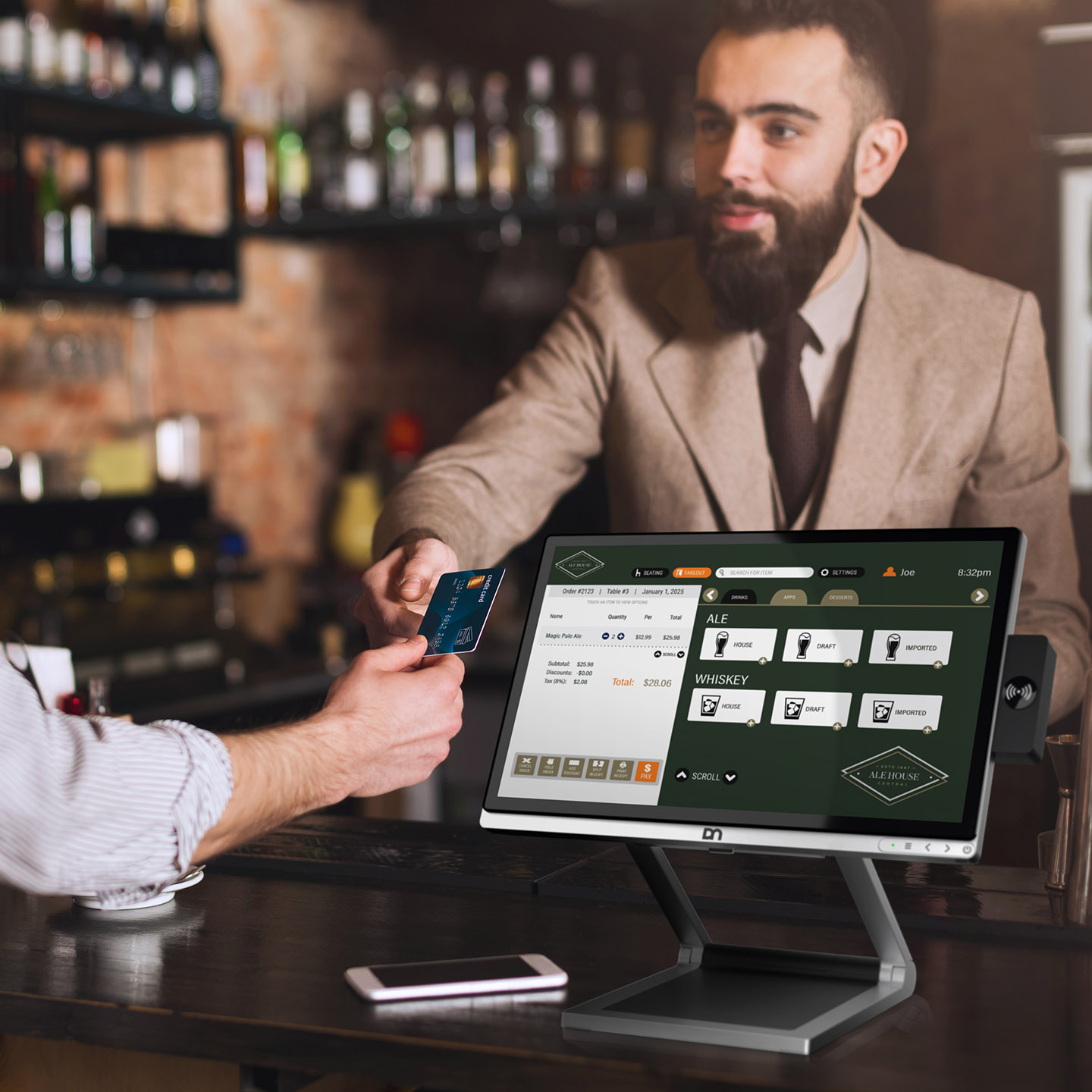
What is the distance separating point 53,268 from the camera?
332 centimetres

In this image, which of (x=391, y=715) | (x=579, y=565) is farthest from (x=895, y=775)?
(x=391, y=715)

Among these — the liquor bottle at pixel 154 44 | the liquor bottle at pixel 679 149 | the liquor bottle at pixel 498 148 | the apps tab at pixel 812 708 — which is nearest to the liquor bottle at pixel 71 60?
the liquor bottle at pixel 154 44

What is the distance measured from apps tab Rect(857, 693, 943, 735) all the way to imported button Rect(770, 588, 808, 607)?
94 mm

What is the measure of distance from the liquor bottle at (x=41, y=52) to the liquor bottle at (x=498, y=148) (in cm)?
109

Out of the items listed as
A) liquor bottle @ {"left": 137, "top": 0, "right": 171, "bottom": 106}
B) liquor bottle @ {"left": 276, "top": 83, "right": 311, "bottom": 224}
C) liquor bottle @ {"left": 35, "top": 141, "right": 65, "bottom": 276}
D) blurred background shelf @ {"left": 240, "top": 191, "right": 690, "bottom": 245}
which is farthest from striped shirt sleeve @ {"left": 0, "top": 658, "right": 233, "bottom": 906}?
liquor bottle @ {"left": 276, "top": 83, "right": 311, "bottom": 224}

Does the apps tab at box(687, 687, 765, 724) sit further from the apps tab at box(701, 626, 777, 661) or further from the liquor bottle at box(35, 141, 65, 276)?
the liquor bottle at box(35, 141, 65, 276)

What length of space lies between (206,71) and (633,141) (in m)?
1.18

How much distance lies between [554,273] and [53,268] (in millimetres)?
1201

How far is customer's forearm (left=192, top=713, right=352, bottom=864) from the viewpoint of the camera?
112 cm

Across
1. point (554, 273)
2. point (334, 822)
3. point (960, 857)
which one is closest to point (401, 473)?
point (554, 273)

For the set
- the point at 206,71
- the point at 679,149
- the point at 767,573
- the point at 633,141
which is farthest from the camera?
the point at 206,71

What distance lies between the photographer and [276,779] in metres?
1.14

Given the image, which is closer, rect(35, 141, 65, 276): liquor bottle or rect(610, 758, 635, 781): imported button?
rect(610, 758, 635, 781): imported button

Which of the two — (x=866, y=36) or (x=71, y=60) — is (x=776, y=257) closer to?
(x=866, y=36)
